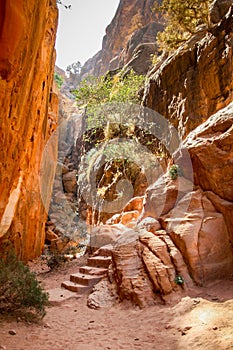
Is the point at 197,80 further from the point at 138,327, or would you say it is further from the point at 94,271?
the point at 138,327

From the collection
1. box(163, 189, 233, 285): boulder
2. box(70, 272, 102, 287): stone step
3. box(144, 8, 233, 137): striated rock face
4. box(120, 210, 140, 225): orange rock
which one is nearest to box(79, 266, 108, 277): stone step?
box(70, 272, 102, 287): stone step

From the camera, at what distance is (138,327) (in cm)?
555

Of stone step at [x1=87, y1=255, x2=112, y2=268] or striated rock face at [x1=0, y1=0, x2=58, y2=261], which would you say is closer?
striated rock face at [x1=0, y1=0, x2=58, y2=261]

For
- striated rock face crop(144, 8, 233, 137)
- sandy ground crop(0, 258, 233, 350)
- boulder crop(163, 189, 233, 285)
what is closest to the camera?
sandy ground crop(0, 258, 233, 350)

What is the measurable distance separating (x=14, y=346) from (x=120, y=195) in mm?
15456

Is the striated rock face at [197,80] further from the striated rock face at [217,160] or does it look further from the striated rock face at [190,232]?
the striated rock face at [190,232]

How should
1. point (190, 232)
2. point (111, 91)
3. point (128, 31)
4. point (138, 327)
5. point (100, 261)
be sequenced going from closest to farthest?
point (138, 327), point (190, 232), point (100, 261), point (111, 91), point (128, 31)

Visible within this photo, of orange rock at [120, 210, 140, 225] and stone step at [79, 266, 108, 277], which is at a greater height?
orange rock at [120, 210, 140, 225]

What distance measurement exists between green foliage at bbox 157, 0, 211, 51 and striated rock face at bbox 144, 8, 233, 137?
94 centimetres

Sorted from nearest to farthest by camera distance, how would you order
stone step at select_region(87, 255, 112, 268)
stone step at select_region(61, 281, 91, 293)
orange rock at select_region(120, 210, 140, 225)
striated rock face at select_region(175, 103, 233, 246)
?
striated rock face at select_region(175, 103, 233, 246), stone step at select_region(61, 281, 91, 293), stone step at select_region(87, 255, 112, 268), orange rock at select_region(120, 210, 140, 225)

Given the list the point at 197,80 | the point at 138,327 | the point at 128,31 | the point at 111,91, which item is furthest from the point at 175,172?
the point at 128,31

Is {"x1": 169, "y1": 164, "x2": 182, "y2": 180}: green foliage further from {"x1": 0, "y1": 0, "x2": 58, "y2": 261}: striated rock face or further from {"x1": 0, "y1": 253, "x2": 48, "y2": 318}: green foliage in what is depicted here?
{"x1": 0, "y1": 253, "x2": 48, "y2": 318}: green foliage

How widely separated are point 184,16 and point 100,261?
13.7 meters

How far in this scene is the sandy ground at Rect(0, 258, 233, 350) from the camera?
434 cm
